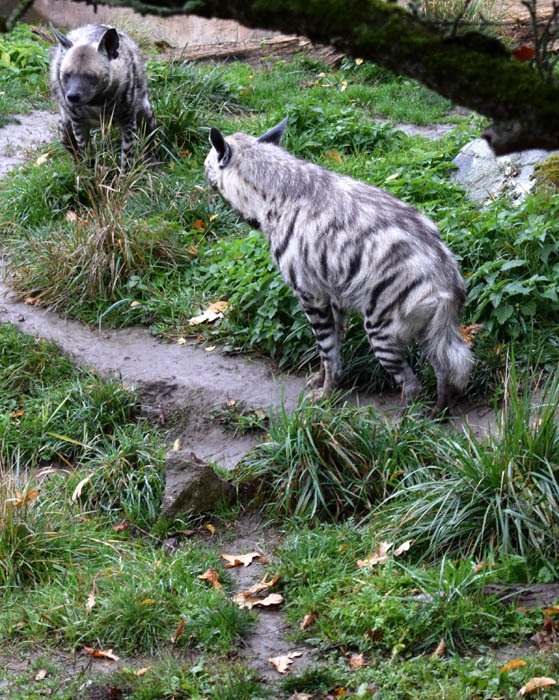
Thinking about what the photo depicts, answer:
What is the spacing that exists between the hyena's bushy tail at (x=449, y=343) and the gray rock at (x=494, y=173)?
188 cm

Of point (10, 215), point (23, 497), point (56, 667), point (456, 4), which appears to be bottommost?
point (56, 667)

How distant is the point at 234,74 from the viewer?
39.6 feet

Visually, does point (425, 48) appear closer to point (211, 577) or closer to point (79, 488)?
point (211, 577)

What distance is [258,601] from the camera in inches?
192

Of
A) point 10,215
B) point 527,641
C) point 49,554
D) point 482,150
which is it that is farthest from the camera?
point 10,215

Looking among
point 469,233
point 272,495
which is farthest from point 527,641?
point 469,233

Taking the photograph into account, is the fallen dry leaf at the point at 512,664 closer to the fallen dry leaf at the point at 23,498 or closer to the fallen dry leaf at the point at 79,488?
the fallen dry leaf at the point at 23,498

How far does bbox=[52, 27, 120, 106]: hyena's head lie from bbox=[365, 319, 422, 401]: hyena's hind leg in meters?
4.33

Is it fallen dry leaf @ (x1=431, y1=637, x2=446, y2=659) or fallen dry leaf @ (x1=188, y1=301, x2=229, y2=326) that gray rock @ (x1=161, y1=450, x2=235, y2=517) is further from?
fallen dry leaf @ (x1=188, y1=301, x2=229, y2=326)

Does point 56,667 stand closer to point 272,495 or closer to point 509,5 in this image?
point 272,495

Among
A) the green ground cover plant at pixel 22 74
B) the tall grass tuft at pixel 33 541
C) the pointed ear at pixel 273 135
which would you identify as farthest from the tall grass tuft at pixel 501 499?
the green ground cover plant at pixel 22 74

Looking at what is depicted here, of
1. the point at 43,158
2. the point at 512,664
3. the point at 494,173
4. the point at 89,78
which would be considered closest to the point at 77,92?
the point at 89,78

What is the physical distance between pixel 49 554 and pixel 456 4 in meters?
8.68

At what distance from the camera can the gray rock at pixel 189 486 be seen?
5621 mm
